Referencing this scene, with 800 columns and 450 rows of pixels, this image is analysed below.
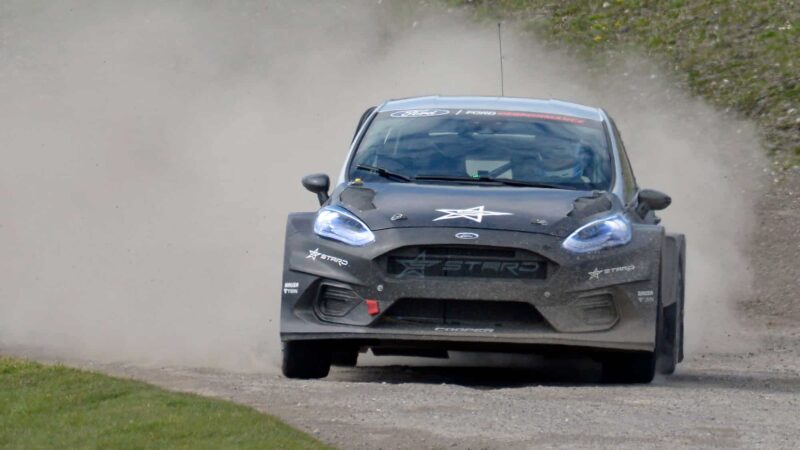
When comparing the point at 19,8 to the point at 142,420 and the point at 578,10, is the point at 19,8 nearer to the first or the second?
the point at 578,10

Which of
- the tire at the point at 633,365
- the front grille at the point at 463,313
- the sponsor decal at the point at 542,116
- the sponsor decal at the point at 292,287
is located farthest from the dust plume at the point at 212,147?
the tire at the point at 633,365

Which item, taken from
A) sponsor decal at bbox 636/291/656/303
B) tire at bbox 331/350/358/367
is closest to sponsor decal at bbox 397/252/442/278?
sponsor decal at bbox 636/291/656/303

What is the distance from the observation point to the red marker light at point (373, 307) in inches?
389

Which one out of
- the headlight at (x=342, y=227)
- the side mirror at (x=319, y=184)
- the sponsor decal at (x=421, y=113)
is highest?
the sponsor decal at (x=421, y=113)

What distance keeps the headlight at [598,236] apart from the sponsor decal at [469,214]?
1.26 feet

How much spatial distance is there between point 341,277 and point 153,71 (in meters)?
17.7

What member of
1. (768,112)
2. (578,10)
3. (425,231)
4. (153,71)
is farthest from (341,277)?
(578,10)

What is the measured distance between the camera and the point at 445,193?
10391 mm

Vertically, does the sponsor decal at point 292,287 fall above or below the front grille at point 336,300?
above

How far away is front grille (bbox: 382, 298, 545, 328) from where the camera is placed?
32.4ft

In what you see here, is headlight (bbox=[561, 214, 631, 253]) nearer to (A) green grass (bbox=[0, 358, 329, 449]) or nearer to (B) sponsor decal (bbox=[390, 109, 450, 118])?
(B) sponsor decal (bbox=[390, 109, 450, 118])

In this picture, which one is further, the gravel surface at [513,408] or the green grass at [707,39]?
the green grass at [707,39]

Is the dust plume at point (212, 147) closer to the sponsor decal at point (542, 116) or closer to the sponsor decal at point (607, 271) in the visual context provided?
the sponsor decal at point (542, 116)

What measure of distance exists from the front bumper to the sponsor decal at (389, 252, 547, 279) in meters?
0.02
